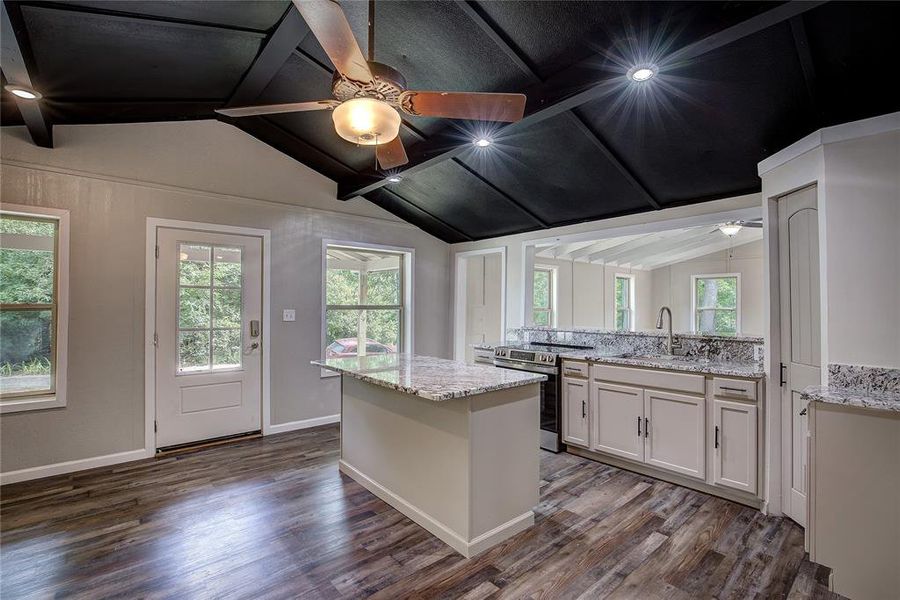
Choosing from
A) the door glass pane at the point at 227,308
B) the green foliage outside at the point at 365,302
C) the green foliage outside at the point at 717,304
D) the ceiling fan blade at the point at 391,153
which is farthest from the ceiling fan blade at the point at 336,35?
the green foliage outside at the point at 717,304

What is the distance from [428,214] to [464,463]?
339 cm

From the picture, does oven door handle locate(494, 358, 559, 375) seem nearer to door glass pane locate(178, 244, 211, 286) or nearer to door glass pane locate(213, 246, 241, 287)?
door glass pane locate(213, 246, 241, 287)

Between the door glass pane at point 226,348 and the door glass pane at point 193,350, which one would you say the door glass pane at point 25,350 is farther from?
the door glass pane at point 226,348

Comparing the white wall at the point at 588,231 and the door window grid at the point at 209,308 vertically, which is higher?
the white wall at the point at 588,231

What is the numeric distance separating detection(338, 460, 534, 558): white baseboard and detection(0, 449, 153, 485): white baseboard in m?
2.19

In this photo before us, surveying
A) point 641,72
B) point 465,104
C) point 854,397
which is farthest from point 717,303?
point 465,104

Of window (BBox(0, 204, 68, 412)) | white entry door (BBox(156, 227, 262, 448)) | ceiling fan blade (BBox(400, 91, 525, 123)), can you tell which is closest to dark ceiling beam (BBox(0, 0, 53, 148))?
window (BBox(0, 204, 68, 412))

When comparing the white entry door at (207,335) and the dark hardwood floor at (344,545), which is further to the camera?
the white entry door at (207,335)

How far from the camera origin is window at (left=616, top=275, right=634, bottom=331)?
7968mm

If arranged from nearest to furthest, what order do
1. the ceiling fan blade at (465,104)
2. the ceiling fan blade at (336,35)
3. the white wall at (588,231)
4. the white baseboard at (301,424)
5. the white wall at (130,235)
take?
1. the ceiling fan blade at (336,35)
2. the ceiling fan blade at (465,104)
3. the white wall at (130,235)
4. the white wall at (588,231)
5. the white baseboard at (301,424)

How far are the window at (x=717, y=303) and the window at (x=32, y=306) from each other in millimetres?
8815

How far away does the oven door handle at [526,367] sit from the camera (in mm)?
3619

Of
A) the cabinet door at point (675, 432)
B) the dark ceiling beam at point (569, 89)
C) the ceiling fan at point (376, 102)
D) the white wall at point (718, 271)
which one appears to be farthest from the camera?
the white wall at point (718, 271)

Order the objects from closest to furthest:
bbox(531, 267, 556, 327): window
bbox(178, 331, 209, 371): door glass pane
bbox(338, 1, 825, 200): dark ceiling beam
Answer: bbox(338, 1, 825, 200): dark ceiling beam
bbox(178, 331, 209, 371): door glass pane
bbox(531, 267, 556, 327): window
